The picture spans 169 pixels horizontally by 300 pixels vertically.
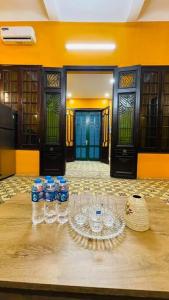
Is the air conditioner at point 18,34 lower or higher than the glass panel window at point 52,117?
higher

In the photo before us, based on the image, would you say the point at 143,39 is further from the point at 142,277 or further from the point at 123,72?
the point at 142,277

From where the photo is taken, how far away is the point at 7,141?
399 centimetres

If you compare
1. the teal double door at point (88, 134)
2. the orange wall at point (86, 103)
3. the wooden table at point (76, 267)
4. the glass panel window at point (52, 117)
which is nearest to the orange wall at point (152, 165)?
the glass panel window at point (52, 117)

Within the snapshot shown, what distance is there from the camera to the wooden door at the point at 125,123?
413 centimetres

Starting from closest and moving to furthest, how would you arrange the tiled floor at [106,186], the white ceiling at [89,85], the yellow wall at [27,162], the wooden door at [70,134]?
the tiled floor at [106,186] < the yellow wall at [27,162] < the white ceiling at [89,85] < the wooden door at [70,134]

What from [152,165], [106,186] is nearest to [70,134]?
[152,165]

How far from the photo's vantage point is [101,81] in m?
6.16

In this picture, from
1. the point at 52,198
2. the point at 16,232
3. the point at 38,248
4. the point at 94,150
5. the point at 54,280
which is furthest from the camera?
the point at 94,150

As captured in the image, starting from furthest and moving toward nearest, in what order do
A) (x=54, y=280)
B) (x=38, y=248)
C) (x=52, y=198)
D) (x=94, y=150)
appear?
(x=94, y=150) < (x=52, y=198) < (x=38, y=248) < (x=54, y=280)

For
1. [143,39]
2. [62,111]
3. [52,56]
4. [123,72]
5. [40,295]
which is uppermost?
[143,39]

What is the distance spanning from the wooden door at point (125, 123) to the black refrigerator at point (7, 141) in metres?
2.35

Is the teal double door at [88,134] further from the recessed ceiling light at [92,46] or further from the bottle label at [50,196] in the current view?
the bottle label at [50,196]

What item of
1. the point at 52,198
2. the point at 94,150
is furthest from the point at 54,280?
the point at 94,150

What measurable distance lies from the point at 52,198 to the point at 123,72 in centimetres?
385
